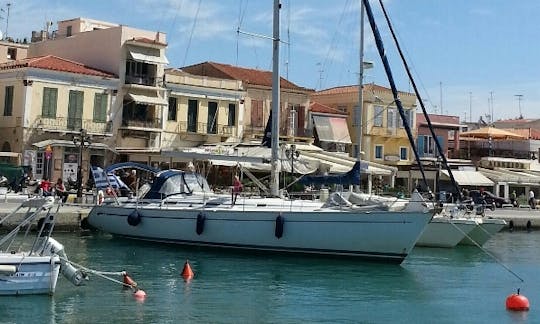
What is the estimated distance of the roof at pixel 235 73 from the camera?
55.2m

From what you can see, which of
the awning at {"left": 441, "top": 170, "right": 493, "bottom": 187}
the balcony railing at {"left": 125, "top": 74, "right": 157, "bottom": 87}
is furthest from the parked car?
the balcony railing at {"left": 125, "top": 74, "right": 157, "bottom": 87}

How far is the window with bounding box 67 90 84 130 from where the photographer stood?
1805 inches

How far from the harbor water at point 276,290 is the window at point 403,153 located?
32.3 metres

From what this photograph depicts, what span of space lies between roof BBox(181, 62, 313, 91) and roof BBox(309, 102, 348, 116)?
2.18m

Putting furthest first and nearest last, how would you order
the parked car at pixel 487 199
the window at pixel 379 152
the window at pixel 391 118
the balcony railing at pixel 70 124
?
the window at pixel 391 118 < the window at pixel 379 152 < the parked car at pixel 487 199 < the balcony railing at pixel 70 124

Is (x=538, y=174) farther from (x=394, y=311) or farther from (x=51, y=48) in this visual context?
(x=394, y=311)

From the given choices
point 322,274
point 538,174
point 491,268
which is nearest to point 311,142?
point 538,174

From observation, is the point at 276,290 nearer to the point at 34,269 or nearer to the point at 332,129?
the point at 34,269

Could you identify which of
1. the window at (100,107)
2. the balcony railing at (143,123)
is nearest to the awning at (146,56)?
the window at (100,107)

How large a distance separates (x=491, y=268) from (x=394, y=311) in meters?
10.5

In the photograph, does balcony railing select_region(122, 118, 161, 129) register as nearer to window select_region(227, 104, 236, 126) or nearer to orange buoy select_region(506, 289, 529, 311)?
window select_region(227, 104, 236, 126)

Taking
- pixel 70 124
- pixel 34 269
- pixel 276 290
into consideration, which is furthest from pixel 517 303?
pixel 70 124

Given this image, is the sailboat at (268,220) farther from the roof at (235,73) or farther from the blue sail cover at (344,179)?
the roof at (235,73)

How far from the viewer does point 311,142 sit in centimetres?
5619
